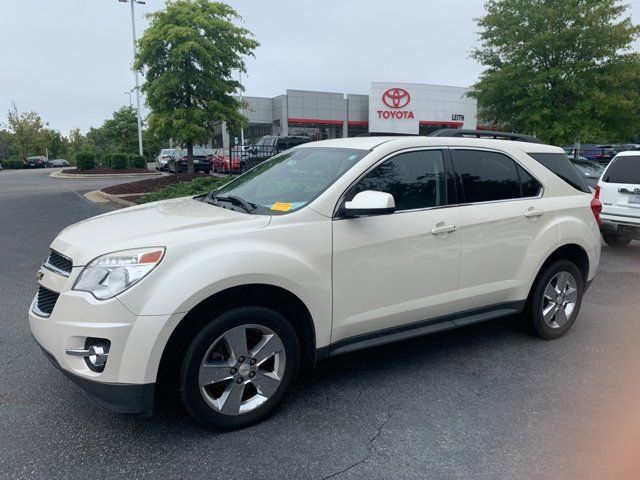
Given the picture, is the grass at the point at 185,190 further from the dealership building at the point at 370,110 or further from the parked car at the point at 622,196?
the dealership building at the point at 370,110

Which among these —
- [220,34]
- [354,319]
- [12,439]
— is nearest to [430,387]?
[354,319]

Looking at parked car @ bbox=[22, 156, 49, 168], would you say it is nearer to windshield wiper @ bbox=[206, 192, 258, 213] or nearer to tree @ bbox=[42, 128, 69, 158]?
tree @ bbox=[42, 128, 69, 158]

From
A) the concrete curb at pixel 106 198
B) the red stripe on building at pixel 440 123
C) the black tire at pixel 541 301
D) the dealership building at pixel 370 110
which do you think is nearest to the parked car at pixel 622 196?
the black tire at pixel 541 301

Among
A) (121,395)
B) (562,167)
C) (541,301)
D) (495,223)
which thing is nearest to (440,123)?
(562,167)

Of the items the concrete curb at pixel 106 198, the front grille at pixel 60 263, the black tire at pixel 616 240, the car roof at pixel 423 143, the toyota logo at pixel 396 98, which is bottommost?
the black tire at pixel 616 240

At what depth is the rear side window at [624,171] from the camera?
838cm

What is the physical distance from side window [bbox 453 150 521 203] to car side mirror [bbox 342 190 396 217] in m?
1.06

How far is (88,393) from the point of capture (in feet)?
9.14

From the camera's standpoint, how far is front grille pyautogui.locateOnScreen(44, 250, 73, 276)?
117 inches

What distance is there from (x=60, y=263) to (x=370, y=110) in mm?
40908

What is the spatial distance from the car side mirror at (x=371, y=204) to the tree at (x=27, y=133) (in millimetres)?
63414

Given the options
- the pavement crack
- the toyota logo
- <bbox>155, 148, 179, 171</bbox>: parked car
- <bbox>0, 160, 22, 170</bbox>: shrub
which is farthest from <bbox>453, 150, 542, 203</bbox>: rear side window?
<bbox>0, 160, 22, 170</bbox>: shrub

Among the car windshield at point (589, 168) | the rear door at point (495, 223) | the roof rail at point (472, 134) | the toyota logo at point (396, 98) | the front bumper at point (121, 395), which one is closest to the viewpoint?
the front bumper at point (121, 395)

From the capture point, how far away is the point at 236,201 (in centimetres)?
372
